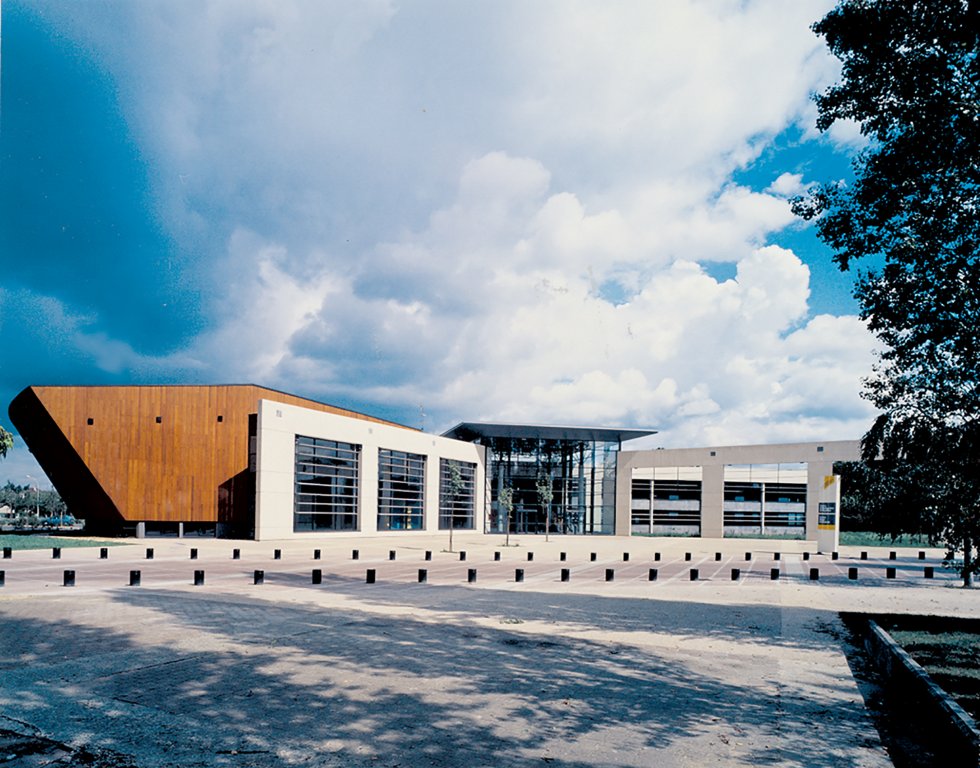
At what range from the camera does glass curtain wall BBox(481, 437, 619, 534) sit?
237 ft

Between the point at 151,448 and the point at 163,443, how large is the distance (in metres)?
0.78

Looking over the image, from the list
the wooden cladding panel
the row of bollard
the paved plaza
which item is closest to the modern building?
the wooden cladding panel

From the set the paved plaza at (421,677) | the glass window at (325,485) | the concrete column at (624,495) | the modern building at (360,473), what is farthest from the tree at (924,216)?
the concrete column at (624,495)

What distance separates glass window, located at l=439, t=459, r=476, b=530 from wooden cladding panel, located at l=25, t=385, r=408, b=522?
22.2m

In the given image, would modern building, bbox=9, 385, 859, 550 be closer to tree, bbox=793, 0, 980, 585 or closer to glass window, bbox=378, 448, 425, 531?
glass window, bbox=378, 448, 425, 531

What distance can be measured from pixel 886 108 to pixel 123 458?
45344mm

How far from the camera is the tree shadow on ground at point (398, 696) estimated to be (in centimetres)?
639

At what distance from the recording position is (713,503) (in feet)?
213

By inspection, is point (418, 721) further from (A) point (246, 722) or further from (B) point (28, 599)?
(B) point (28, 599)

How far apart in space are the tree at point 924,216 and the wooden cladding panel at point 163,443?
41325 millimetres

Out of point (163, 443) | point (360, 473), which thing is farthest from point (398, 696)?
point (360, 473)

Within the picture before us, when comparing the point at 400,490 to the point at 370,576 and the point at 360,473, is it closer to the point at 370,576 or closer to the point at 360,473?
the point at 360,473

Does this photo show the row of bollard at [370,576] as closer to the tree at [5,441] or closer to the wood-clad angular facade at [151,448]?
the wood-clad angular facade at [151,448]

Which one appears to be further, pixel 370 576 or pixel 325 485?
pixel 325 485
